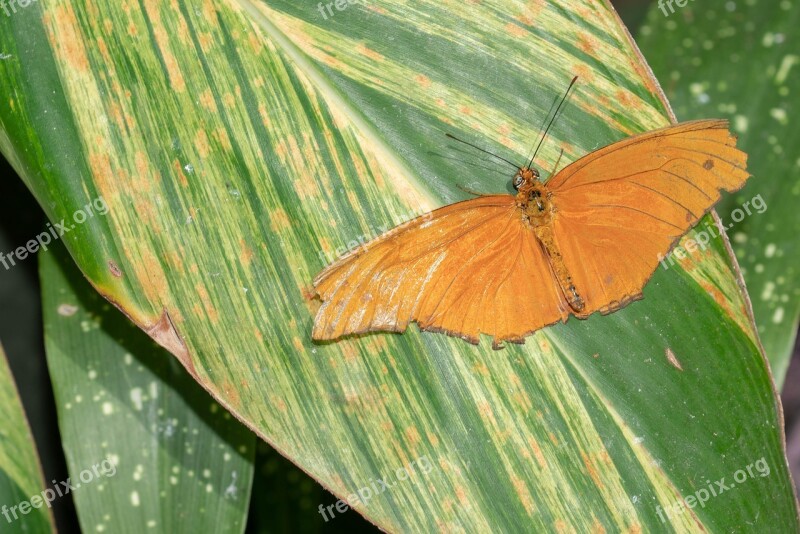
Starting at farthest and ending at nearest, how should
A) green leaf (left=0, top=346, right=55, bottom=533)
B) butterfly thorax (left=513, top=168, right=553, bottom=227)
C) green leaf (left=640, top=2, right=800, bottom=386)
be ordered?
green leaf (left=640, top=2, right=800, bottom=386) → green leaf (left=0, top=346, right=55, bottom=533) → butterfly thorax (left=513, top=168, right=553, bottom=227)

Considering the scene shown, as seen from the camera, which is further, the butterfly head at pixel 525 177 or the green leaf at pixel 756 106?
the green leaf at pixel 756 106

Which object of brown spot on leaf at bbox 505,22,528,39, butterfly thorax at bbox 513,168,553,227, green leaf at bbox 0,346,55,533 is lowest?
green leaf at bbox 0,346,55,533

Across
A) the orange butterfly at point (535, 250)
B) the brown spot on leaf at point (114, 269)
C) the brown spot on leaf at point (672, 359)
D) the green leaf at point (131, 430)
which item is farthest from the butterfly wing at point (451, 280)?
the green leaf at point (131, 430)

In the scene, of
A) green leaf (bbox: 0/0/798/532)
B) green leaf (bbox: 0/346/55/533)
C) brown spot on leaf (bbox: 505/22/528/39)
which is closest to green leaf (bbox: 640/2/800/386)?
green leaf (bbox: 0/0/798/532)

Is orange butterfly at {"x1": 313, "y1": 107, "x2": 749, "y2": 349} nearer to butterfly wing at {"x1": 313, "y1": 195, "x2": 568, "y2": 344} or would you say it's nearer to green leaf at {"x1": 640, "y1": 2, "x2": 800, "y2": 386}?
butterfly wing at {"x1": 313, "y1": 195, "x2": 568, "y2": 344}

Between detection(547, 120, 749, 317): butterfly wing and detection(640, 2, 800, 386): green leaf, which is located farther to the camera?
detection(640, 2, 800, 386): green leaf

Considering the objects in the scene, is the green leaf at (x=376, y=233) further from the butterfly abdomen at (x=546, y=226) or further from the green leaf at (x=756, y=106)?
the green leaf at (x=756, y=106)
